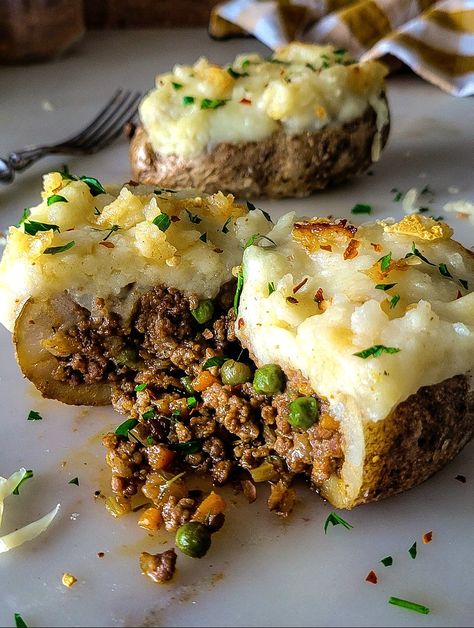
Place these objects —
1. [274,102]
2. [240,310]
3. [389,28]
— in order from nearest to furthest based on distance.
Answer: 1. [240,310]
2. [274,102]
3. [389,28]

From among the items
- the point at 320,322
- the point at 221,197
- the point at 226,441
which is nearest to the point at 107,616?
the point at 226,441

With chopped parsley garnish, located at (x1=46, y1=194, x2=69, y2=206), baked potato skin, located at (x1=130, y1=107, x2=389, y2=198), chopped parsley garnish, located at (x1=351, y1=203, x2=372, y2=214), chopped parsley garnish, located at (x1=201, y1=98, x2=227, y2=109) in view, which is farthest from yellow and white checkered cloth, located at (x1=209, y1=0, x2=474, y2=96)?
chopped parsley garnish, located at (x1=46, y1=194, x2=69, y2=206)

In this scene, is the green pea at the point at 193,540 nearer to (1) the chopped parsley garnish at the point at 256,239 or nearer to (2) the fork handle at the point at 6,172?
(1) the chopped parsley garnish at the point at 256,239

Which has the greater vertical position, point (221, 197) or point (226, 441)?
point (221, 197)

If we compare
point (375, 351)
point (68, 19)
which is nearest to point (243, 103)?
point (375, 351)

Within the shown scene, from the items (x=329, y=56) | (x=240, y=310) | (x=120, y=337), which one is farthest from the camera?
(x=329, y=56)

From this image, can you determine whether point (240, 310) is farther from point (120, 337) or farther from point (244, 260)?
point (120, 337)

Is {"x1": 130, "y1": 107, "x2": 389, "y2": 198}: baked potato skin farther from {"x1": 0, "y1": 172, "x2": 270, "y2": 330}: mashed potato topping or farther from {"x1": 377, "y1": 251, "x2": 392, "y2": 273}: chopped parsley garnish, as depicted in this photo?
{"x1": 377, "y1": 251, "x2": 392, "y2": 273}: chopped parsley garnish

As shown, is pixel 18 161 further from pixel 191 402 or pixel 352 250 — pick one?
pixel 352 250

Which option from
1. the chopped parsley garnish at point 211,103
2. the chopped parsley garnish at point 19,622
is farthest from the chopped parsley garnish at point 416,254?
the chopped parsley garnish at point 211,103
